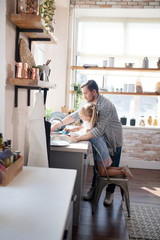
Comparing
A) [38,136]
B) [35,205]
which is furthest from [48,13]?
[35,205]

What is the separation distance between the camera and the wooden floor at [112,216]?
85.2 inches

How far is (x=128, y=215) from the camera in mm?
2492

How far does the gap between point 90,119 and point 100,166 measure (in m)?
0.53

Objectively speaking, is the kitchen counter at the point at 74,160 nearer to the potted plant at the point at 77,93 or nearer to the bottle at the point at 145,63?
the potted plant at the point at 77,93

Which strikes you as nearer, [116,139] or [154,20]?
[116,139]

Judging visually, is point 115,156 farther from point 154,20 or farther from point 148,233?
point 154,20

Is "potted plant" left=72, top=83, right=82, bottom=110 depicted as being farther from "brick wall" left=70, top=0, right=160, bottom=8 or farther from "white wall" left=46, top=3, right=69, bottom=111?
"brick wall" left=70, top=0, right=160, bottom=8

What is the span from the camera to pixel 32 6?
1572 mm

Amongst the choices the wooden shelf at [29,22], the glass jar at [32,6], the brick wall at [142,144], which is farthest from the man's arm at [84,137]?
the brick wall at [142,144]

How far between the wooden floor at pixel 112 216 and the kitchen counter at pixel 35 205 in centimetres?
103

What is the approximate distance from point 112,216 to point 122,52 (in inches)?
126

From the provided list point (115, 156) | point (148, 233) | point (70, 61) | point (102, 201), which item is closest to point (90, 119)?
point (115, 156)

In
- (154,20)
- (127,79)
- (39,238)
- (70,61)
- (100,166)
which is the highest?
(154,20)

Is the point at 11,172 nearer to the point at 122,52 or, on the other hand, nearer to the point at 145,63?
the point at 145,63
